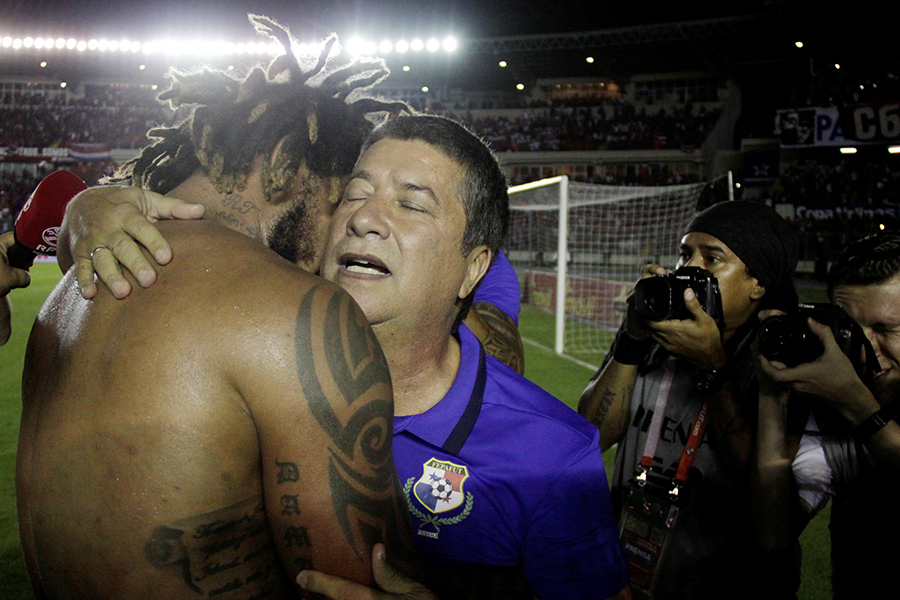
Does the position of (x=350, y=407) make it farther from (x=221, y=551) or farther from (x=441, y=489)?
(x=441, y=489)

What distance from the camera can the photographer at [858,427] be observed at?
1858 mm

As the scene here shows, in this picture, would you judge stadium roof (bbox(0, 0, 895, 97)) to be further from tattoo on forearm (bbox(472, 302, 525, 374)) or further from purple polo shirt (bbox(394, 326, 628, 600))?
purple polo shirt (bbox(394, 326, 628, 600))

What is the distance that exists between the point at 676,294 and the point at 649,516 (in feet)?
2.55

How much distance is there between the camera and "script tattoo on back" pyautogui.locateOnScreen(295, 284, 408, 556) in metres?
1.21

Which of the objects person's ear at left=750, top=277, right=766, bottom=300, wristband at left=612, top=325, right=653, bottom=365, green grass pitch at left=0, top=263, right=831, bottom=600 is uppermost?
person's ear at left=750, top=277, right=766, bottom=300

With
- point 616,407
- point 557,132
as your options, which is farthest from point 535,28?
point 616,407

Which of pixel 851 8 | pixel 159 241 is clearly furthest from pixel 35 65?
pixel 159 241

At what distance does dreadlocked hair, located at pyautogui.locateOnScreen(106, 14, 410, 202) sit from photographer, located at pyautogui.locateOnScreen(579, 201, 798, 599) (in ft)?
4.19

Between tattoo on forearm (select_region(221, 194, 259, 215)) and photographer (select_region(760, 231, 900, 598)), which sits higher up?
tattoo on forearm (select_region(221, 194, 259, 215))

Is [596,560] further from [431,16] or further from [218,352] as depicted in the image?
[431,16]

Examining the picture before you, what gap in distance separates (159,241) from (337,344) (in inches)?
16.6

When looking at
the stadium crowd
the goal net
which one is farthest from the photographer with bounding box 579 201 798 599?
the stadium crowd

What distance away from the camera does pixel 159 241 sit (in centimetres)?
130

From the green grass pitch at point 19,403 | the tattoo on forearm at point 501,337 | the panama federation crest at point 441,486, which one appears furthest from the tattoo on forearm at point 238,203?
the green grass pitch at point 19,403
